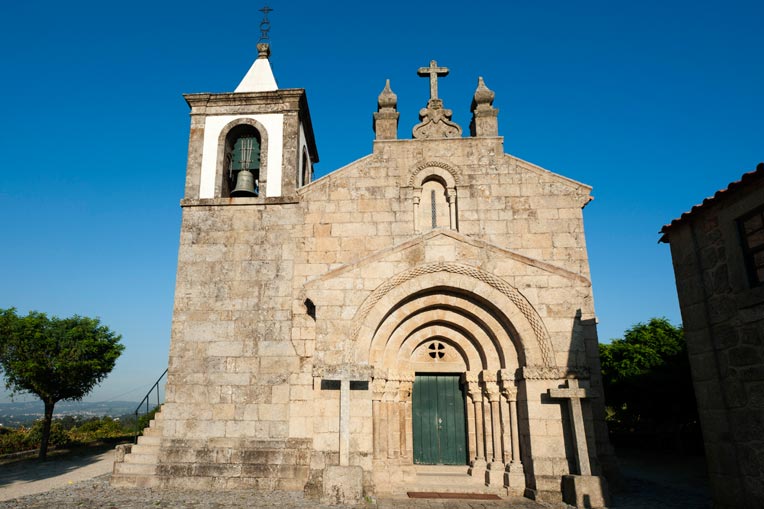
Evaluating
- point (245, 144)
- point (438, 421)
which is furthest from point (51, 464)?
point (438, 421)

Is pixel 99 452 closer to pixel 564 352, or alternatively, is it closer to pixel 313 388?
pixel 313 388

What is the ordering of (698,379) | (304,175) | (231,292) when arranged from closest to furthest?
(698,379) < (231,292) < (304,175)

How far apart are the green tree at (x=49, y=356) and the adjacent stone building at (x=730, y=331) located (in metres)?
18.7

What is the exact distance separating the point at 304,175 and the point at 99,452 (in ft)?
43.1

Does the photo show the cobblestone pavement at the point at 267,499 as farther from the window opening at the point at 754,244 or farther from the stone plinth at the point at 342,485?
the window opening at the point at 754,244

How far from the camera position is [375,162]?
39.4ft

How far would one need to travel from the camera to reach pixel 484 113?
1233cm

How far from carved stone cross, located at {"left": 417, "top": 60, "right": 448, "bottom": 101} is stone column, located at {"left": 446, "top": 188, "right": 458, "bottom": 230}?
9.18 ft

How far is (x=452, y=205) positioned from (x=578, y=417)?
17.7 feet

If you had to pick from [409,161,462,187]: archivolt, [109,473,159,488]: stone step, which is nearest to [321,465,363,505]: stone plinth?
[109,473,159,488]: stone step

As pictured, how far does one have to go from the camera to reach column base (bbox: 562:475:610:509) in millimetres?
8094

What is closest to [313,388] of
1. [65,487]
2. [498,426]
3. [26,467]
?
[498,426]

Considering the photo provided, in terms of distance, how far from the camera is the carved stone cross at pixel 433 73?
12.7 meters

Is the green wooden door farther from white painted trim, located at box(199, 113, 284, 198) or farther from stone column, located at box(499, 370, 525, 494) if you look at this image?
white painted trim, located at box(199, 113, 284, 198)
